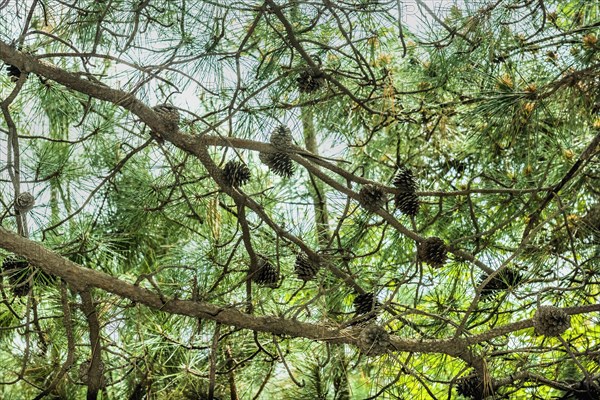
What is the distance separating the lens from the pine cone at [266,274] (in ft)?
4.91

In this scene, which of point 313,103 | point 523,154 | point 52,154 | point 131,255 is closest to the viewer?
point 313,103

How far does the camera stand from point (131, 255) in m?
2.27

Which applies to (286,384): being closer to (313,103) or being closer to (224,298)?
(224,298)

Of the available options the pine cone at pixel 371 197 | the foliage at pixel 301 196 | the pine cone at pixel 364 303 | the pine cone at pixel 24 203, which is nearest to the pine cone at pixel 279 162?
the foliage at pixel 301 196

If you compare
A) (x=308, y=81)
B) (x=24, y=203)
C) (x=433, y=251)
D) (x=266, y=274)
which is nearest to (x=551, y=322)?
(x=433, y=251)

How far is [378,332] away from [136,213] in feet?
2.24

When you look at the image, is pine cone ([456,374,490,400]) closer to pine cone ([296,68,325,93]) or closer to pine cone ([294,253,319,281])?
pine cone ([294,253,319,281])

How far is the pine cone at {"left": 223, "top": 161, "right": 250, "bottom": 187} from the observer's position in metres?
1.43

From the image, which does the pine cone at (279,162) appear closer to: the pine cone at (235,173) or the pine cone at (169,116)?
the pine cone at (235,173)

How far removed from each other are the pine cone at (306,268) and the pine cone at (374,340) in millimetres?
231

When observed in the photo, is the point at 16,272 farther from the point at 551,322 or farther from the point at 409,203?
the point at 551,322

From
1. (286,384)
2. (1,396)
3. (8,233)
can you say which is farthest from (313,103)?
(1,396)

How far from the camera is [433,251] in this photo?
1464 mm

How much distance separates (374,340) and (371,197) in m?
0.27
